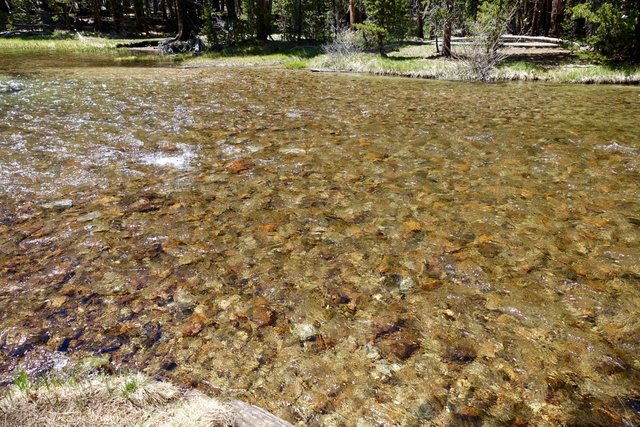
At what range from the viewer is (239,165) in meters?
8.47

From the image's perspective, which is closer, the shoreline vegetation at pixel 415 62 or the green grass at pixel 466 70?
the green grass at pixel 466 70

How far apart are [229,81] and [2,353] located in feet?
58.3

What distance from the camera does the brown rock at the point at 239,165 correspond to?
323 inches

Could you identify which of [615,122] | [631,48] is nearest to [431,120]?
[615,122]

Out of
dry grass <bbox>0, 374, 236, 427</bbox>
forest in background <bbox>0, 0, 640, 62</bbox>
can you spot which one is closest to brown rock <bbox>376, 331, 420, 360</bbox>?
dry grass <bbox>0, 374, 236, 427</bbox>

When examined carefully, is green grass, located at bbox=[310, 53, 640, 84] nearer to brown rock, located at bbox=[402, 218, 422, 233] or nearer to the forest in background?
the forest in background

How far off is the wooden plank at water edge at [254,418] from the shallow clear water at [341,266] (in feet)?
1.70

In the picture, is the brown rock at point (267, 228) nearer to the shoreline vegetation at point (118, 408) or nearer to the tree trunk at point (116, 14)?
the shoreline vegetation at point (118, 408)


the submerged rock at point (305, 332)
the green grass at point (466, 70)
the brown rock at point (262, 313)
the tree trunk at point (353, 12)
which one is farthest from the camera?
the tree trunk at point (353, 12)

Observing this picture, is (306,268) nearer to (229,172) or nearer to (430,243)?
(430,243)

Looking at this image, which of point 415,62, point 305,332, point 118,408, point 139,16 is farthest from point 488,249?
point 139,16

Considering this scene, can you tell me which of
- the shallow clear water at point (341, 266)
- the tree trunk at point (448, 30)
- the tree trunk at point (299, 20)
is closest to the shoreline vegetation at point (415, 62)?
the tree trunk at point (448, 30)

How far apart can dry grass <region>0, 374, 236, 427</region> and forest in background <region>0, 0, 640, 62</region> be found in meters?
22.3

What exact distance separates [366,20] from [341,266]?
84.5 ft
